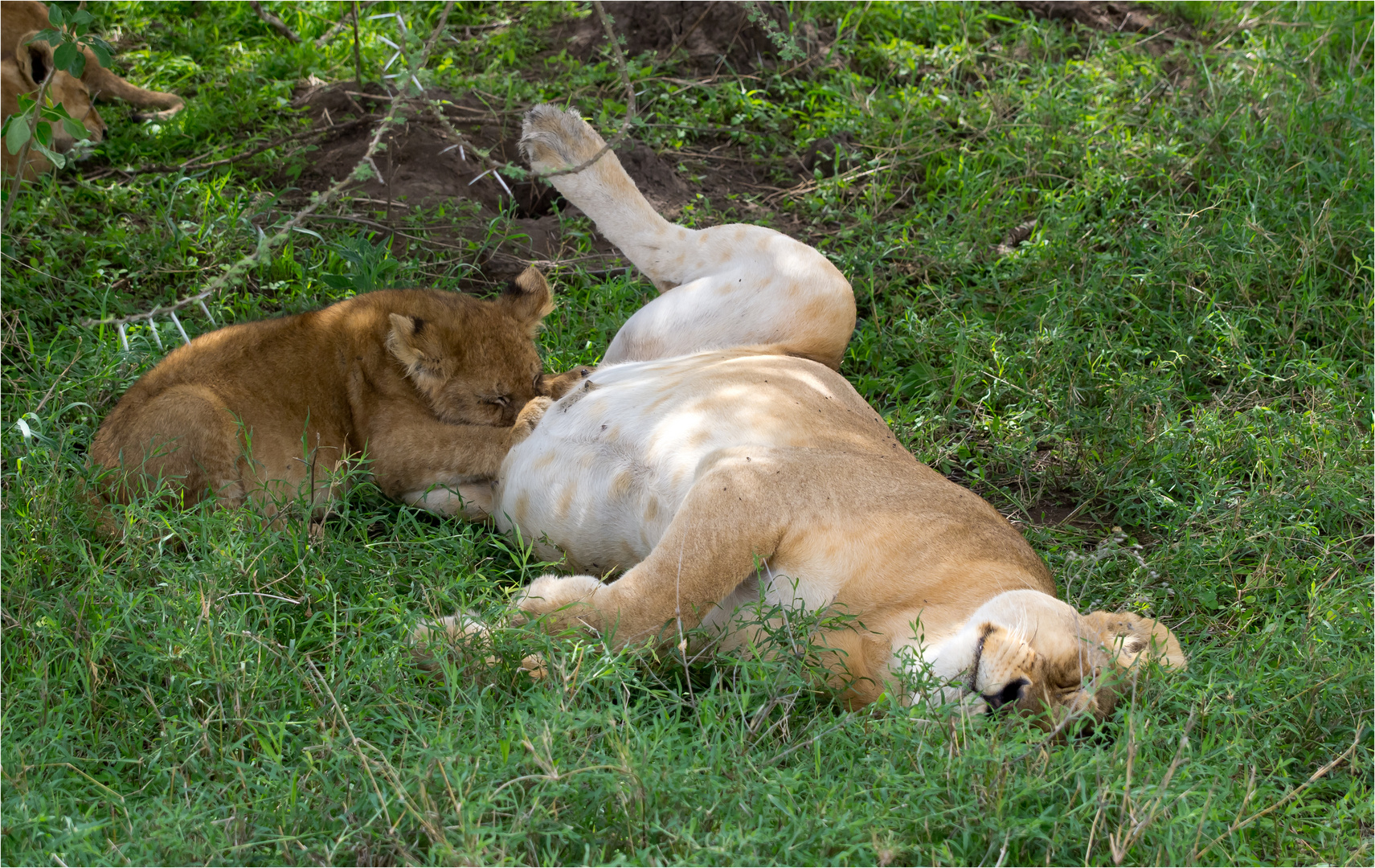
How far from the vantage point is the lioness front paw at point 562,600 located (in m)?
3.12

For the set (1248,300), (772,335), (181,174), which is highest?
(181,174)

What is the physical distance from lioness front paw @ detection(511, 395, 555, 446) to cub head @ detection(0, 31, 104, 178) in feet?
8.59

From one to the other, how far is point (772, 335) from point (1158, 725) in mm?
2226

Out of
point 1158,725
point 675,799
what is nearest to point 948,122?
point 1158,725

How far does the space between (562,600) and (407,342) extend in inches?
56.1

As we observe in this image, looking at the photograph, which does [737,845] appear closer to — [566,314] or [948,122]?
[566,314]

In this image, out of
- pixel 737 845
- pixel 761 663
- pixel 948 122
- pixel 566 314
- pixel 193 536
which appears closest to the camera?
pixel 737 845

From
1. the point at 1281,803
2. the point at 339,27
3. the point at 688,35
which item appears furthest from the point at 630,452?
the point at 339,27

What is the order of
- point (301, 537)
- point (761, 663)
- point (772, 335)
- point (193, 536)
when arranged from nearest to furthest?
point (761, 663)
point (193, 536)
point (301, 537)
point (772, 335)

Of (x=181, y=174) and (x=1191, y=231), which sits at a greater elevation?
(x=181, y=174)

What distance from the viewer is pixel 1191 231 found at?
220 inches

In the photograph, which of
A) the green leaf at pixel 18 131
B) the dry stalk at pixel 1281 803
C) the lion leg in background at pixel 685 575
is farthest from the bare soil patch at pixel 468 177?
the dry stalk at pixel 1281 803

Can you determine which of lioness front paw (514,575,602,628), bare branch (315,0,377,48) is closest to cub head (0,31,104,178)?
bare branch (315,0,377,48)

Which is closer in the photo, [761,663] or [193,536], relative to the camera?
[761,663]
